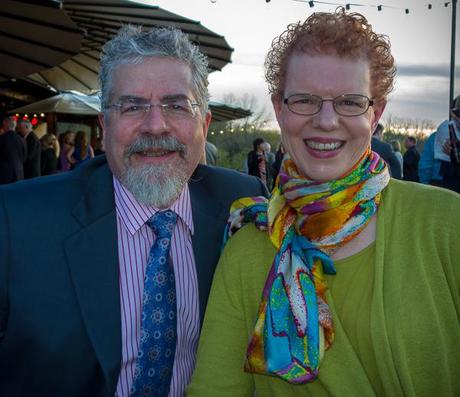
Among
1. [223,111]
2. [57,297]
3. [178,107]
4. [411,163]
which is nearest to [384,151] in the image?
[178,107]

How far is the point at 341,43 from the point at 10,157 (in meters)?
6.84

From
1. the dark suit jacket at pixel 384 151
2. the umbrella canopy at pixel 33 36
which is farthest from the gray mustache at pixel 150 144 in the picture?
the dark suit jacket at pixel 384 151

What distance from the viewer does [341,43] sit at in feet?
5.87

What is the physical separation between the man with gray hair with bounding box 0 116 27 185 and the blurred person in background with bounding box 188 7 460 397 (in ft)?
21.3

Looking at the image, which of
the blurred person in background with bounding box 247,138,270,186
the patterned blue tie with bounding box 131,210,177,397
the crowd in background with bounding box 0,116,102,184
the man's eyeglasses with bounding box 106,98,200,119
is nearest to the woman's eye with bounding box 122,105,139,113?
the man's eyeglasses with bounding box 106,98,200,119

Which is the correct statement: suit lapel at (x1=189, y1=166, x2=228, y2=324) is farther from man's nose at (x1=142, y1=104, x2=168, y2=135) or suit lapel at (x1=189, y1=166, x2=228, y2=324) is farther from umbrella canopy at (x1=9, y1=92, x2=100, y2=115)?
umbrella canopy at (x1=9, y1=92, x2=100, y2=115)

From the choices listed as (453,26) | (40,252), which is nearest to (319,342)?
(40,252)

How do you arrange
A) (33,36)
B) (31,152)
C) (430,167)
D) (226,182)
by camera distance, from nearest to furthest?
(226,182) → (33,36) → (430,167) → (31,152)

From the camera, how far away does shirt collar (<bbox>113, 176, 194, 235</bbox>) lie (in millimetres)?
2213

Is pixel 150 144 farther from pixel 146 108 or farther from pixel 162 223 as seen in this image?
pixel 162 223

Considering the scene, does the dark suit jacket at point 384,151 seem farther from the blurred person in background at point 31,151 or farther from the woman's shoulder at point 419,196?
the blurred person in background at point 31,151

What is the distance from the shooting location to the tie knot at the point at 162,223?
87.0 inches

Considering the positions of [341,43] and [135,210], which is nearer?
[341,43]

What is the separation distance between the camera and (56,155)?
9766 millimetres
